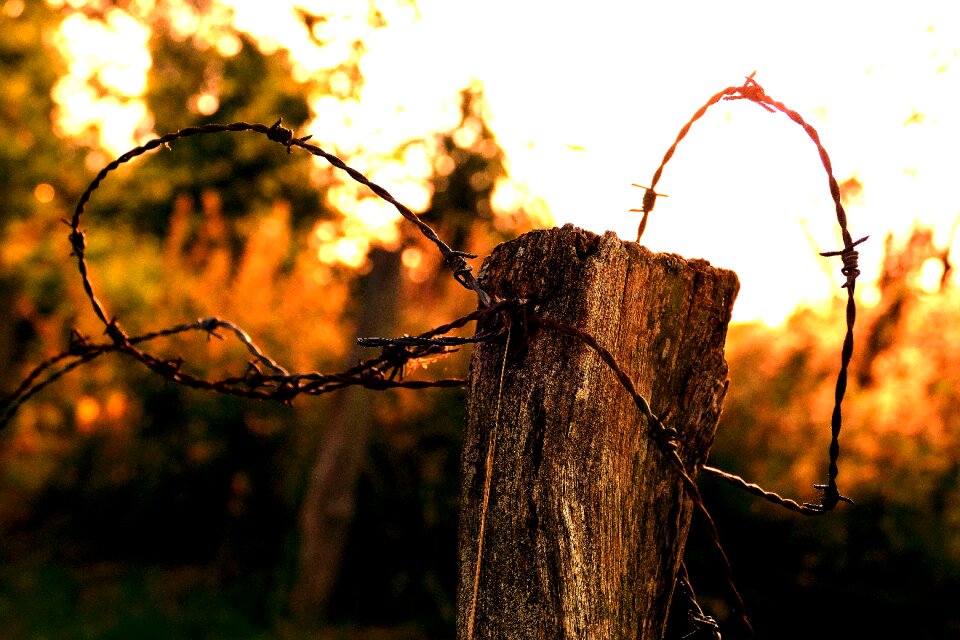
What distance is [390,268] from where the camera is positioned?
4.83m

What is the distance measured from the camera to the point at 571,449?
1.09 metres

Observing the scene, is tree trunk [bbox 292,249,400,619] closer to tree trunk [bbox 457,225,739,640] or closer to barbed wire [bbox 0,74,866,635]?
barbed wire [bbox 0,74,866,635]

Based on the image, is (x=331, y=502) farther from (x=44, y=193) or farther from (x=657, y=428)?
(x=44, y=193)

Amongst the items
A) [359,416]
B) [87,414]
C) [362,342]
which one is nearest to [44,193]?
[87,414]

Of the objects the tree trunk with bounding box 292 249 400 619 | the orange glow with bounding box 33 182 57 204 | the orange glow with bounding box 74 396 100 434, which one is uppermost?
the orange glow with bounding box 33 182 57 204

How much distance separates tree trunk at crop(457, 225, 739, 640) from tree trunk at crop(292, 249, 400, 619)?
3587mm

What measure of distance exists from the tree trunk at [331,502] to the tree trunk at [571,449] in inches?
141

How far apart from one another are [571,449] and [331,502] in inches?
152

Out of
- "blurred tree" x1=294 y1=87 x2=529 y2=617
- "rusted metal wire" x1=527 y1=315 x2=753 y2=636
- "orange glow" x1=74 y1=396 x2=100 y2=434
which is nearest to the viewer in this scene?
"rusted metal wire" x1=527 y1=315 x2=753 y2=636

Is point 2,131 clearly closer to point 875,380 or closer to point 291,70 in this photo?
point 291,70

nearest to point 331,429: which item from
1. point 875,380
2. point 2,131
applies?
point 875,380

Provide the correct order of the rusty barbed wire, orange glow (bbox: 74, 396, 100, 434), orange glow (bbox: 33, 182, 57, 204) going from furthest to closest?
orange glow (bbox: 33, 182, 57, 204) → orange glow (bbox: 74, 396, 100, 434) → the rusty barbed wire

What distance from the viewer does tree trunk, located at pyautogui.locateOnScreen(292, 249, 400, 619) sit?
4676mm

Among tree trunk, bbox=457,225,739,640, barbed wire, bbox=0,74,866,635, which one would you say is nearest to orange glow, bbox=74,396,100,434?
barbed wire, bbox=0,74,866,635
